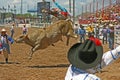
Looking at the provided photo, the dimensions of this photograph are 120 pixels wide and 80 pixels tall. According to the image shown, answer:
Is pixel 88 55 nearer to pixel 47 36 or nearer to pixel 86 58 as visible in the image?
pixel 86 58

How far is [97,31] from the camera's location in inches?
1154

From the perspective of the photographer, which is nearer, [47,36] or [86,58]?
[86,58]

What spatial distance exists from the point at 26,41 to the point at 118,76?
5416 mm

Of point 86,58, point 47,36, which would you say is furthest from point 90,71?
point 47,36

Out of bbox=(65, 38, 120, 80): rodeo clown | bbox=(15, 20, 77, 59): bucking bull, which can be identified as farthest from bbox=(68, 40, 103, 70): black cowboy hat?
bbox=(15, 20, 77, 59): bucking bull

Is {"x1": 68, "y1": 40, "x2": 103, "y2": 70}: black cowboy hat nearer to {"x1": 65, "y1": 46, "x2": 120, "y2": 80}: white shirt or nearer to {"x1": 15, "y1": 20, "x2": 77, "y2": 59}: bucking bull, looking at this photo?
{"x1": 65, "y1": 46, "x2": 120, "y2": 80}: white shirt

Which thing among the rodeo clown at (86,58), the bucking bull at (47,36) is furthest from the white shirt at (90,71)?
the bucking bull at (47,36)

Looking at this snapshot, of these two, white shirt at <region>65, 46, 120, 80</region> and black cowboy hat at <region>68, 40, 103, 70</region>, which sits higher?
black cowboy hat at <region>68, 40, 103, 70</region>

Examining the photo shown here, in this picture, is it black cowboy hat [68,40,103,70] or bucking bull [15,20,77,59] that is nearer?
black cowboy hat [68,40,103,70]

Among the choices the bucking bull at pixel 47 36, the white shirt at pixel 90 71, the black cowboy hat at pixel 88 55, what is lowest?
the bucking bull at pixel 47 36

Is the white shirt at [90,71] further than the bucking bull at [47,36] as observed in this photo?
No

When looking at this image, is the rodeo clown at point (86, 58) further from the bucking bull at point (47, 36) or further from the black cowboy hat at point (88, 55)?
the bucking bull at point (47, 36)

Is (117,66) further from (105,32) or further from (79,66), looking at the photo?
(105,32)

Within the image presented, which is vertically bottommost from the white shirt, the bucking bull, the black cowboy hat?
the bucking bull
